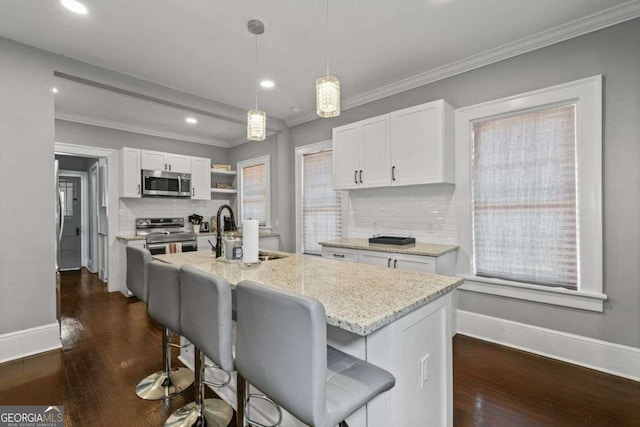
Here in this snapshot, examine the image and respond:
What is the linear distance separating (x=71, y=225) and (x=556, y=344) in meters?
8.69

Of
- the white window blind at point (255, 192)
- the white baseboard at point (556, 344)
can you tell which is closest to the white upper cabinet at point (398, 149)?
the white baseboard at point (556, 344)

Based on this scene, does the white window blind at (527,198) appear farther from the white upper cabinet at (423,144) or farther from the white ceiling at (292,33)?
the white ceiling at (292,33)

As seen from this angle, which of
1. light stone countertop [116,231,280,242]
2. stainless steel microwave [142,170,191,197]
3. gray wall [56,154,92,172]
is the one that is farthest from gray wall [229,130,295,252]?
gray wall [56,154,92,172]

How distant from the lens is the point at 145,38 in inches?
99.1

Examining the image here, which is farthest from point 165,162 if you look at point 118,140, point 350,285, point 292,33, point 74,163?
point 350,285

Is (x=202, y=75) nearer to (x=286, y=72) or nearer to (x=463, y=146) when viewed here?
(x=286, y=72)

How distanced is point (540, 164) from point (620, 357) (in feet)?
5.32

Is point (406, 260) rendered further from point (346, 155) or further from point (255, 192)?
point (255, 192)

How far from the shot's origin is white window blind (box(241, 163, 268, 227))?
219 inches

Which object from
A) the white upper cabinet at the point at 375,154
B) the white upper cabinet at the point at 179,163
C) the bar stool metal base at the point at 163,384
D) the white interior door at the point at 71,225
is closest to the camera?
the bar stool metal base at the point at 163,384

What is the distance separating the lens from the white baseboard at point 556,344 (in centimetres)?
223

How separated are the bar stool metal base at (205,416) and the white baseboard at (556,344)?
2390mm

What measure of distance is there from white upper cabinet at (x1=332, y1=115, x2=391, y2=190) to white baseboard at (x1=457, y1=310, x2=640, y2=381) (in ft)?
5.73

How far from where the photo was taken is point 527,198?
8.81ft
